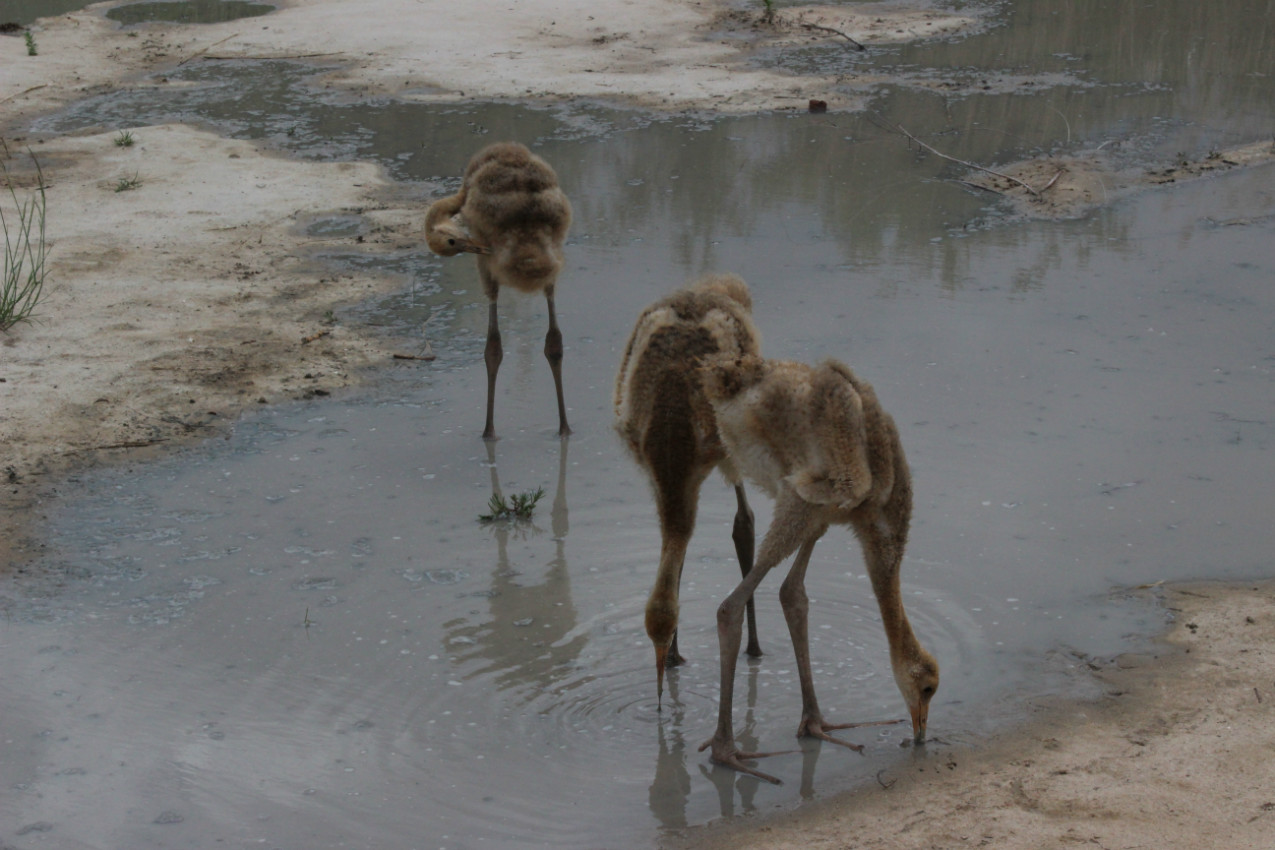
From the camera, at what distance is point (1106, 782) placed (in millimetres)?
3840

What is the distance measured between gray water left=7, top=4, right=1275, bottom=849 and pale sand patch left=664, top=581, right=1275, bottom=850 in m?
0.16

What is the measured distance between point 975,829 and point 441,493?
10.3ft

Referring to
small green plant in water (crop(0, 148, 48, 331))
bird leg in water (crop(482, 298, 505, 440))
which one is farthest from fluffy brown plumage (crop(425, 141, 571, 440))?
small green plant in water (crop(0, 148, 48, 331))

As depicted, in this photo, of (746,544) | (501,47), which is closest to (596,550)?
(746,544)

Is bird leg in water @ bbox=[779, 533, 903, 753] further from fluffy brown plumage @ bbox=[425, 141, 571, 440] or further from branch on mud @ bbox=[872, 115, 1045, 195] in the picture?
branch on mud @ bbox=[872, 115, 1045, 195]

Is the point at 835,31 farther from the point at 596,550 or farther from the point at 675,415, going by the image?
the point at 675,415

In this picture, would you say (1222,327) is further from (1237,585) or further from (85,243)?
(85,243)

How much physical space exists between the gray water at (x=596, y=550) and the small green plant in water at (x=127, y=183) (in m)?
2.14

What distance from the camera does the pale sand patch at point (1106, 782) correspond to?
11.9ft

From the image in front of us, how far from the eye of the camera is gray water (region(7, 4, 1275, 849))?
4.09m

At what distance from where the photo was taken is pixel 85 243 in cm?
900

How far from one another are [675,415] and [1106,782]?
1.77 meters

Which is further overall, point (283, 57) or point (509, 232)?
point (283, 57)

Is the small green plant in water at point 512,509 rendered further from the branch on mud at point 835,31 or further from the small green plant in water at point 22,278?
the branch on mud at point 835,31
